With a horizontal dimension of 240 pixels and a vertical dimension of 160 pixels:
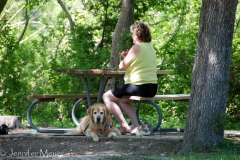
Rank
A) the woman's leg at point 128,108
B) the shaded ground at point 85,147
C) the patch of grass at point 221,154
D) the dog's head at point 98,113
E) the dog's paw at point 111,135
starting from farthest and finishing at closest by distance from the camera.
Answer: the woman's leg at point 128,108 → the dog's head at point 98,113 → the dog's paw at point 111,135 → the shaded ground at point 85,147 → the patch of grass at point 221,154

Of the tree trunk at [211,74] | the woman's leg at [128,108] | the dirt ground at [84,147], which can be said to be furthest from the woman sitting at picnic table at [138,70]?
the tree trunk at [211,74]

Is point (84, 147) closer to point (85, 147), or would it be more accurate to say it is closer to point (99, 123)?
point (85, 147)

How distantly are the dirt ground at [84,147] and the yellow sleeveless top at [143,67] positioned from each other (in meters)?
0.97

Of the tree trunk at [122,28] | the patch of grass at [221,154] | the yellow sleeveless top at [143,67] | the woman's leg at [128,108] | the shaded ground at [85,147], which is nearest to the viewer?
the patch of grass at [221,154]

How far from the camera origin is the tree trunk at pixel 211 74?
6.29m

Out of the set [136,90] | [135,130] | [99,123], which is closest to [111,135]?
[99,123]

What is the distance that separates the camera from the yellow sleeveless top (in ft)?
25.5

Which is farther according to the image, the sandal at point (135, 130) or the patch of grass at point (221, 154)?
the sandal at point (135, 130)

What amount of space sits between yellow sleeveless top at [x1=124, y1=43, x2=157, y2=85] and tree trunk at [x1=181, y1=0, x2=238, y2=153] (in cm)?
141

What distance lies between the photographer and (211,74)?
20.8 ft

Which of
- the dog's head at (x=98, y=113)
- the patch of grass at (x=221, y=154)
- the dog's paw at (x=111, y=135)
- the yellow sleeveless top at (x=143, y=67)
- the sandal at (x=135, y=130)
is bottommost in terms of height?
the patch of grass at (x=221, y=154)

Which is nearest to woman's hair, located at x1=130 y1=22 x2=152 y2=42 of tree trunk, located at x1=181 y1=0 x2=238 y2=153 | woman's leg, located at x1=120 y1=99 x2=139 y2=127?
woman's leg, located at x1=120 y1=99 x2=139 y2=127

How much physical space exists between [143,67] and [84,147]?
162 centimetres

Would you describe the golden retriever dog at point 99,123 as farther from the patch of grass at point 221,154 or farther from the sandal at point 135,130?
the patch of grass at point 221,154
